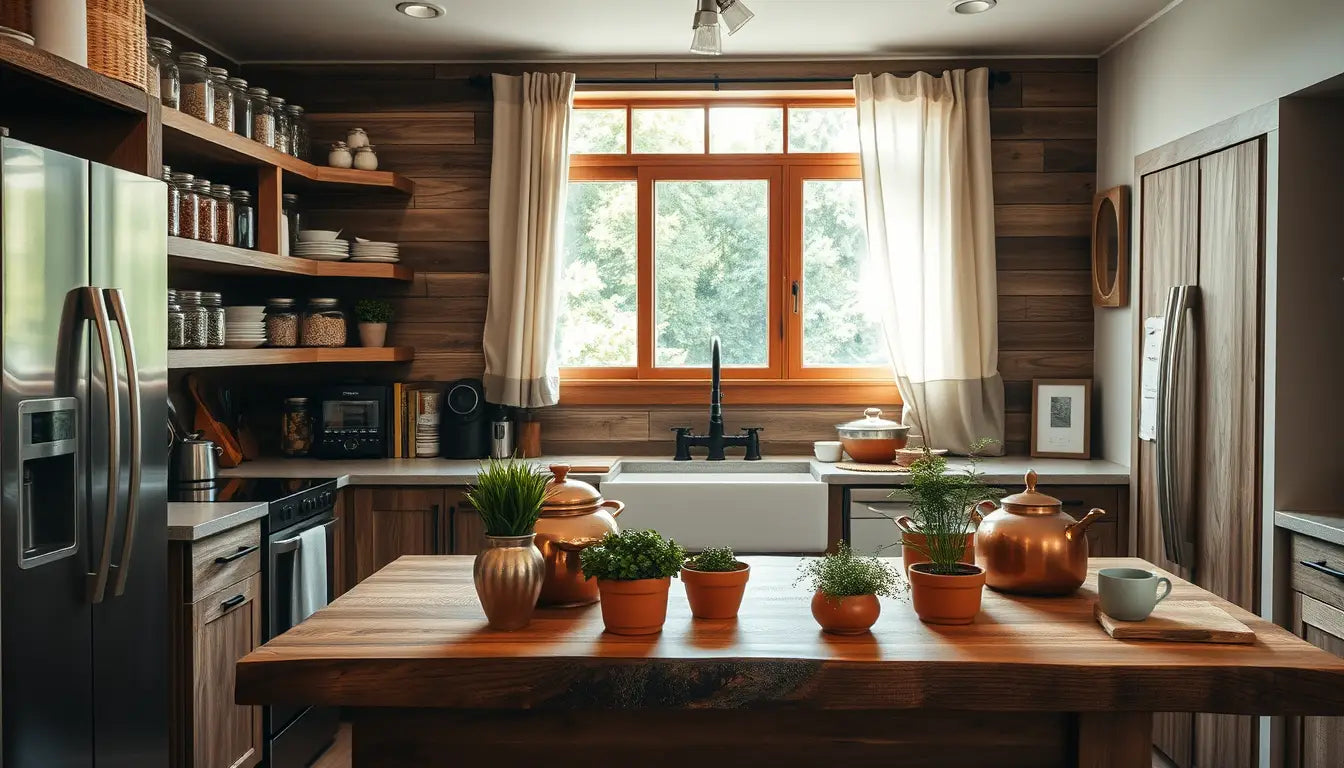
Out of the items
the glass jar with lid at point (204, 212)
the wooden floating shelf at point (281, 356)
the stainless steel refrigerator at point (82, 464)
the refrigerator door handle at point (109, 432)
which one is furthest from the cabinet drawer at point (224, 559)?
the glass jar with lid at point (204, 212)

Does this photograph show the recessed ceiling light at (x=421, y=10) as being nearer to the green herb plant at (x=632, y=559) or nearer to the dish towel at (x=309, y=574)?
the dish towel at (x=309, y=574)

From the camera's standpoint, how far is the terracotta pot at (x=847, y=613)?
173 cm

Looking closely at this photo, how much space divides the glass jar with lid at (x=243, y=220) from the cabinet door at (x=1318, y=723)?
135 inches

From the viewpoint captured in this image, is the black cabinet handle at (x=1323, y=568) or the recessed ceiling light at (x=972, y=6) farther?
the recessed ceiling light at (x=972, y=6)

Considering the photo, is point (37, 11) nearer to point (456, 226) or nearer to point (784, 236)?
point (456, 226)

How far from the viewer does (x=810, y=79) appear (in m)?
4.35

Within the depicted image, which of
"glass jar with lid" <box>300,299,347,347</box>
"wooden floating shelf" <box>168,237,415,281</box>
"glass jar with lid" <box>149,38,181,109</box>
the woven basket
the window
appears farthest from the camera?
the window

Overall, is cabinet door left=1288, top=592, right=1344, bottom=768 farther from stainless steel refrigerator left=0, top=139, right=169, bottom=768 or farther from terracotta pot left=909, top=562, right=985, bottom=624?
stainless steel refrigerator left=0, top=139, right=169, bottom=768

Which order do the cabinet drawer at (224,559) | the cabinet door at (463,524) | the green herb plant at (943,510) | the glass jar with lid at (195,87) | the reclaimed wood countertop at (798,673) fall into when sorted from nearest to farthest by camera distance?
the reclaimed wood countertop at (798,673) → the green herb plant at (943,510) → the cabinet drawer at (224,559) → the glass jar with lid at (195,87) → the cabinet door at (463,524)

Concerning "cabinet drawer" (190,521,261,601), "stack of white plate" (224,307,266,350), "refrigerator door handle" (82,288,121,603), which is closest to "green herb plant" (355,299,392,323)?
"stack of white plate" (224,307,266,350)

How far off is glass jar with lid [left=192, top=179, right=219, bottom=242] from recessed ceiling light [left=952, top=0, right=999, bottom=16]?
2.61 m

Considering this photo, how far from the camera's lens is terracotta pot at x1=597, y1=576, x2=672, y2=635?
1725mm

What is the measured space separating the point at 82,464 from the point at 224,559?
718 millimetres

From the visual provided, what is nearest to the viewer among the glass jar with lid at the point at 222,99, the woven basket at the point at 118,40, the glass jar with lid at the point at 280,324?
the woven basket at the point at 118,40
